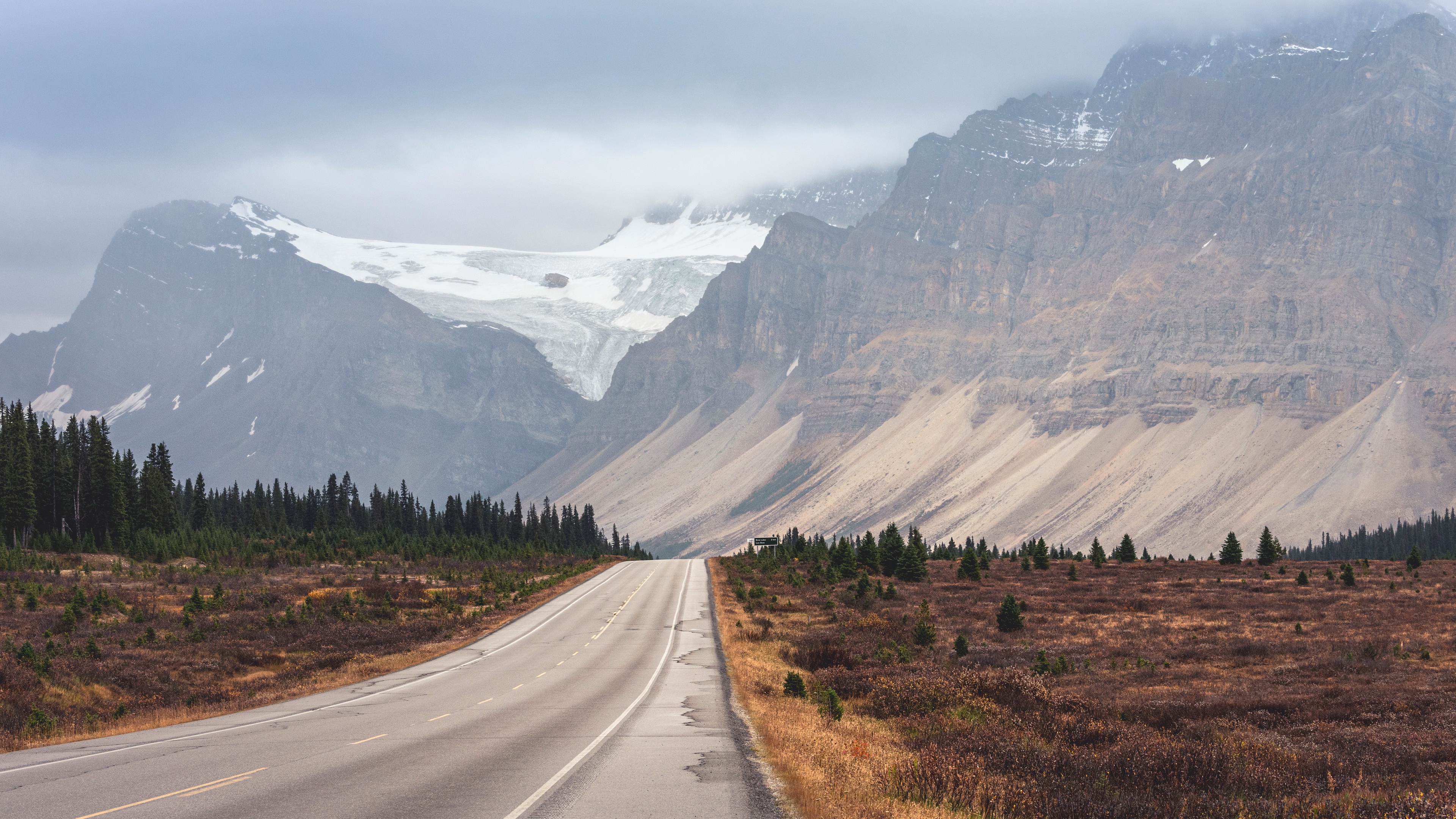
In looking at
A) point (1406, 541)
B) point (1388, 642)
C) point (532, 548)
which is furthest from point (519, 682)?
point (1406, 541)

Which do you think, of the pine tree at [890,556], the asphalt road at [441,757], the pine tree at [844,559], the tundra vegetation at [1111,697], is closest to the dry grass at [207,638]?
the asphalt road at [441,757]

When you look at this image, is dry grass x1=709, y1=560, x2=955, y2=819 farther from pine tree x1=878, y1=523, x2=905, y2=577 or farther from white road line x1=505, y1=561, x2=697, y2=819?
pine tree x1=878, y1=523, x2=905, y2=577

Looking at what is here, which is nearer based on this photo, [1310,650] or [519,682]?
[519,682]

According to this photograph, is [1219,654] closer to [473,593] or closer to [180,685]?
[180,685]

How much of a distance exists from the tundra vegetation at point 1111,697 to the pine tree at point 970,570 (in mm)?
7928

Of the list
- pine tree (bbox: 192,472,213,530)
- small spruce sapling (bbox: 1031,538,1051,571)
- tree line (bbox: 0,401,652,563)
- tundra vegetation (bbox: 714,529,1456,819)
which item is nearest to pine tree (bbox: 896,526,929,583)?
tundra vegetation (bbox: 714,529,1456,819)

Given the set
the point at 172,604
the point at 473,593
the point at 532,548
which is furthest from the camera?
the point at 532,548

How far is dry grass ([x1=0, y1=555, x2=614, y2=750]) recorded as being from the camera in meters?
28.8

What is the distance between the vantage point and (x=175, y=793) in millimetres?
16453

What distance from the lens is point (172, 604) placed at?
5247 cm

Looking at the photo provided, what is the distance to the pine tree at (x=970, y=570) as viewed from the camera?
7475cm

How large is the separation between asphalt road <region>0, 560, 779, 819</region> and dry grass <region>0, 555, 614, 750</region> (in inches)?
99.2

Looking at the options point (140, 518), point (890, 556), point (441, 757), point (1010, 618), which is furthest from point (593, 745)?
point (140, 518)

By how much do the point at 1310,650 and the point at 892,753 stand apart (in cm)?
2384
